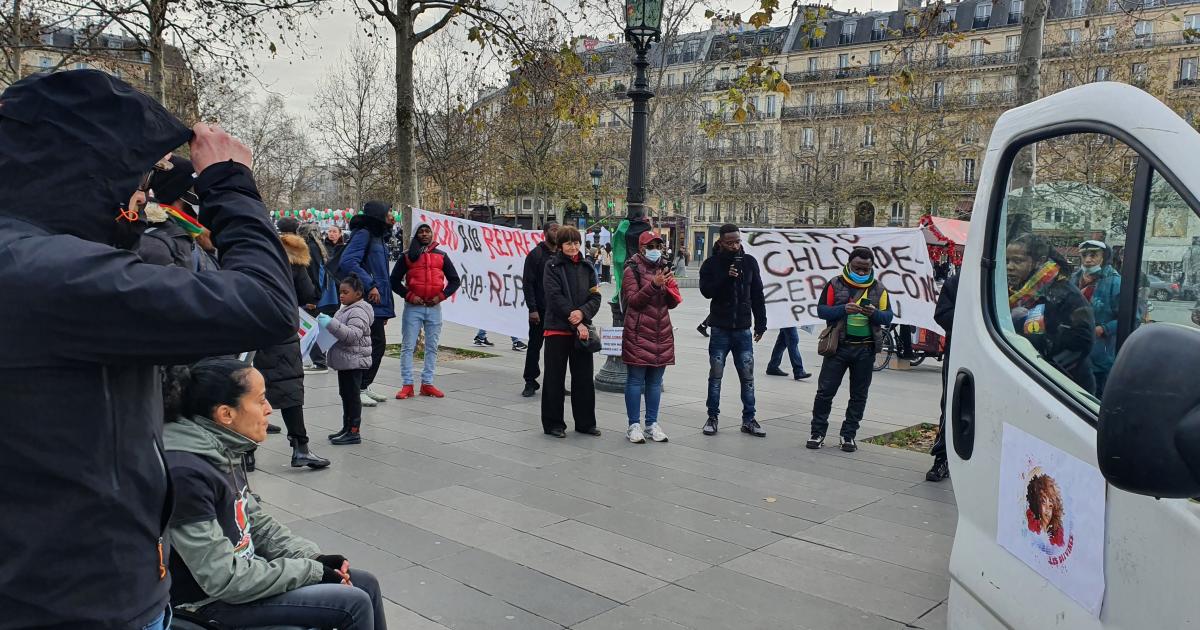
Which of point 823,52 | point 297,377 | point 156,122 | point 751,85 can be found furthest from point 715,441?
point 823,52

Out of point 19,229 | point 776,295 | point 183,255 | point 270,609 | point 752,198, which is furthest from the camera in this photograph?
point 752,198

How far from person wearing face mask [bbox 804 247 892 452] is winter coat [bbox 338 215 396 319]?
3.95m

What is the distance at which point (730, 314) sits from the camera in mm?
7809

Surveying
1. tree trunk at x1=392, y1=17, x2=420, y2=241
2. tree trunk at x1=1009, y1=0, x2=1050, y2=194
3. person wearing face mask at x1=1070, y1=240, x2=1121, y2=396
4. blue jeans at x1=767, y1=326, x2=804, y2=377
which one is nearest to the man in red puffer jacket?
tree trunk at x1=392, y1=17, x2=420, y2=241

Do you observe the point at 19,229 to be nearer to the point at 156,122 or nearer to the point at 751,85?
the point at 156,122

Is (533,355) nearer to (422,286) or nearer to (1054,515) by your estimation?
(422,286)

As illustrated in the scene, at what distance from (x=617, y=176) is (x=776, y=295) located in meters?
47.8

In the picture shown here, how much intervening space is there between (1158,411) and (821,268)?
847cm

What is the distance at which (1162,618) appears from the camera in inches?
67.2

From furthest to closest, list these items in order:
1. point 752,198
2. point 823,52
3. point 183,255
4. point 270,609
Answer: point 823,52, point 752,198, point 183,255, point 270,609

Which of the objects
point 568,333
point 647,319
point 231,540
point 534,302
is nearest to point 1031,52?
point 647,319

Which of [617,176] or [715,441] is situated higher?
[617,176]

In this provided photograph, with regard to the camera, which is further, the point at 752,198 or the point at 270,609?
the point at 752,198

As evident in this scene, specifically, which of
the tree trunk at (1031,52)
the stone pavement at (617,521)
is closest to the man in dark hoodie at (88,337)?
the stone pavement at (617,521)
